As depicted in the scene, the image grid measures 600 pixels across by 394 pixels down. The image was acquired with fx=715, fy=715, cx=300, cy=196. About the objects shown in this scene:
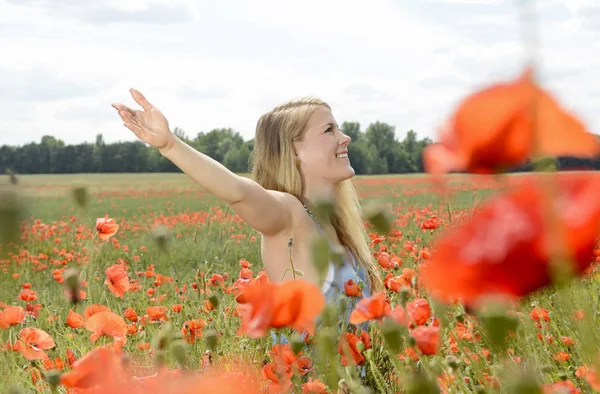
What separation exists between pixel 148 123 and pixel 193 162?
0.63 feet

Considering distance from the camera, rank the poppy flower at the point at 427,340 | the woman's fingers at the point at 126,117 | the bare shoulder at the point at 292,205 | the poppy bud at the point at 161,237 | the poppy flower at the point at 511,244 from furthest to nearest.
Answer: the bare shoulder at the point at 292,205 → the woman's fingers at the point at 126,117 → the poppy bud at the point at 161,237 → the poppy flower at the point at 427,340 → the poppy flower at the point at 511,244

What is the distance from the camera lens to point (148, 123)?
78.7 inches

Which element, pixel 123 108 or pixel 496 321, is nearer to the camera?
pixel 496 321

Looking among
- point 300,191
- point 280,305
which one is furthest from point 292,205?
point 280,305

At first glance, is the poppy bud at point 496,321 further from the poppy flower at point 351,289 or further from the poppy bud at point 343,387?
the poppy flower at point 351,289

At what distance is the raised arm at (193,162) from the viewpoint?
193 cm

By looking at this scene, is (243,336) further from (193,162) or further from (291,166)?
(291,166)

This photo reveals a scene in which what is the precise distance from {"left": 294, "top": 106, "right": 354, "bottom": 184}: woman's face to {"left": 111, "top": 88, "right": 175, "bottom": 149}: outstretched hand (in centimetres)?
94

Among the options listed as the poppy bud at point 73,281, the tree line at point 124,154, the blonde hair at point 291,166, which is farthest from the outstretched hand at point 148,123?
the tree line at point 124,154

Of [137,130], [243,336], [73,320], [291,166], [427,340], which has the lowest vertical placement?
[243,336]

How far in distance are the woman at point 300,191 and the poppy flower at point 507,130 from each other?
155 centimetres

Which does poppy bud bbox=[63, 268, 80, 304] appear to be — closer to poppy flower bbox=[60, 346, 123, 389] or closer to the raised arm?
poppy flower bbox=[60, 346, 123, 389]

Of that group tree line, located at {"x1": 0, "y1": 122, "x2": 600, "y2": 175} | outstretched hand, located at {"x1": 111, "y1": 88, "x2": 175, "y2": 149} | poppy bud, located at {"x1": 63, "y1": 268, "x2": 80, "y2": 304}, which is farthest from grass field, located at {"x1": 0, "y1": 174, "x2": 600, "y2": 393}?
tree line, located at {"x1": 0, "y1": 122, "x2": 600, "y2": 175}

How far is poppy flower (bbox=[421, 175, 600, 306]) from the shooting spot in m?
0.47
